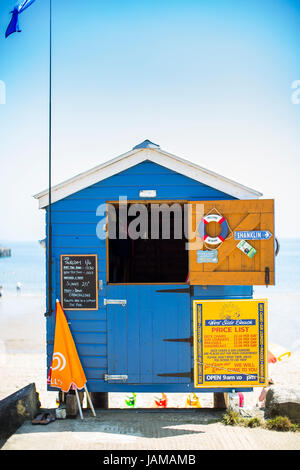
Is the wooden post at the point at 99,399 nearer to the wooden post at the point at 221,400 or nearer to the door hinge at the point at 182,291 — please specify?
the wooden post at the point at 221,400

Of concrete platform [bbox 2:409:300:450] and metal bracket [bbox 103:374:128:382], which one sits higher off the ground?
metal bracket [bbox 103:374:128:382]

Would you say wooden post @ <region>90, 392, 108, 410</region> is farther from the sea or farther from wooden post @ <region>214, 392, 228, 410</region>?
the sea

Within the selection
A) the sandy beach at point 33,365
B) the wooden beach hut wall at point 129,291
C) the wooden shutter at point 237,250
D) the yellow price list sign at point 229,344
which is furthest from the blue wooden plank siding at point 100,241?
the sandy beach at point 33,365

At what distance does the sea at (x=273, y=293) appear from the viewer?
24881mm

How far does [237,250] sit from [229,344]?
1406 millimetres

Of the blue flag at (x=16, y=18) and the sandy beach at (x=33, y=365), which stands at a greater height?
the blue flag at (x=16, y=18)

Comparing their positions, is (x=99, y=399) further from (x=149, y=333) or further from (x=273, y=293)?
(x=273, y=293)

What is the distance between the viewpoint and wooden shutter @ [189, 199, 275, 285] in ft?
20.7

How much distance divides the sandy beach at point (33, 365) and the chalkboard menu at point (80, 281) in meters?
3.55

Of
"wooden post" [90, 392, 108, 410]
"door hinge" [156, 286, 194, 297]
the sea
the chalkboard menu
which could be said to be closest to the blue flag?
the chalkboard menu

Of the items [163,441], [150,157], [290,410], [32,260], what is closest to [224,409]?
[290,410]

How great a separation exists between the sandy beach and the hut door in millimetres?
2068

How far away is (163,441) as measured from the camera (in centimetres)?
564
